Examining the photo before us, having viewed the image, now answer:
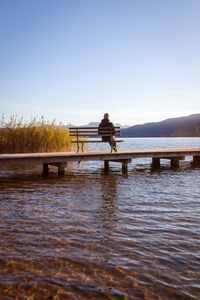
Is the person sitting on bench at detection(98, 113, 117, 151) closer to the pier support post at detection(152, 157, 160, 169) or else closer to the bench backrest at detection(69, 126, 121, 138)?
the bench backrest at detection(69, 126, 121, 138)

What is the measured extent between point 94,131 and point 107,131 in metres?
0.60

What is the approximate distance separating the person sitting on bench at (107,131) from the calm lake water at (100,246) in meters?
5.13

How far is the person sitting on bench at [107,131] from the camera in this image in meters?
12.5

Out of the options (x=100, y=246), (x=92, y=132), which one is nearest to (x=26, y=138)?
(x=92, y=132)

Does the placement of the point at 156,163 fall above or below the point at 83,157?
below

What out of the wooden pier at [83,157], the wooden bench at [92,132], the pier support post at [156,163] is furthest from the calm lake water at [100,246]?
the pier support post at [156,163]

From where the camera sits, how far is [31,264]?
3.55m

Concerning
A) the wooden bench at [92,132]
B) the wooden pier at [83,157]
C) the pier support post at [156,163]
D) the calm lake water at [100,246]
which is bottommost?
the calm lake water at [100,246]

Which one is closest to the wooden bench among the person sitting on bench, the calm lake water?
the person sitting on bench

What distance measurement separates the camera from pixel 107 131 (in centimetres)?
1255

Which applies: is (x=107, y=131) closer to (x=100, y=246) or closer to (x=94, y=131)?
(x=94, y=131)

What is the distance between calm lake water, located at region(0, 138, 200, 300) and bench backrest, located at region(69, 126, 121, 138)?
4919 mm

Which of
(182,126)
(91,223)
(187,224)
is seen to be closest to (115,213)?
(91,223)

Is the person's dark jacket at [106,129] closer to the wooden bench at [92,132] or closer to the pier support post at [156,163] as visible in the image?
the wooden bench at [92,132]
